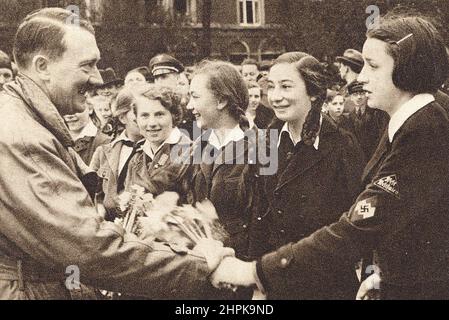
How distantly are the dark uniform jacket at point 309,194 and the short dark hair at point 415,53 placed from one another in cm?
59

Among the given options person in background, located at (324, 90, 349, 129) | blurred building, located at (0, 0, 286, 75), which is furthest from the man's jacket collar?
person in background, located at (324, 90, 349, 129)

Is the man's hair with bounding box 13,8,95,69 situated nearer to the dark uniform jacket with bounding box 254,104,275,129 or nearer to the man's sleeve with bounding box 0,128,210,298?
the man's sleeve with bounding box 0,128,210,298

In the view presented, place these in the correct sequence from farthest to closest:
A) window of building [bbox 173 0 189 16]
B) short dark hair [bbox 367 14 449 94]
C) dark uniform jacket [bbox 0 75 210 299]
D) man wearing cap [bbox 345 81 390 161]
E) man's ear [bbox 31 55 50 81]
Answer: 1. window of building [bbox 173 0 189 16]
2. man wearing cap [bbox 345 81 390 161]
3. short dark hair [bbox 367 14 449 94]
4. man's ear [bbox 31 55 50 81]
5. dark uniform jacket [bbox 0 75 210 299]

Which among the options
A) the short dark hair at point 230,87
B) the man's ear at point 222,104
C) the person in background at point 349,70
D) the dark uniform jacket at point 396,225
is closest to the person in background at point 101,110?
the short dark hair at point 230,87

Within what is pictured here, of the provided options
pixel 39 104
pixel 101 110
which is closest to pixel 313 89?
pixel 101 110

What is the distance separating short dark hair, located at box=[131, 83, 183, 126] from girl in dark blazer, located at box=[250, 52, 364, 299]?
65cm

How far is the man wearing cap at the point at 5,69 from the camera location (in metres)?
4.61

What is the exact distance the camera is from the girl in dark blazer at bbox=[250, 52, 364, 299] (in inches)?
181

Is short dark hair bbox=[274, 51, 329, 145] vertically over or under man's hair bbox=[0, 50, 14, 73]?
under

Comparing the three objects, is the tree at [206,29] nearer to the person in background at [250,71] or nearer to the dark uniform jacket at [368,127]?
the person in background at [250,71]

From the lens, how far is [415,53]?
453 cm

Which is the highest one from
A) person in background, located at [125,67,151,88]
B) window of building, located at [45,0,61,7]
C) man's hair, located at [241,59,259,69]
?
window of building, located at [45,0,61,7]

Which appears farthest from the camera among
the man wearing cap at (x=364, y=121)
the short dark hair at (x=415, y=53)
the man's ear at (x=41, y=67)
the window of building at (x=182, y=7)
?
the window of building at (x=182, y=7)
